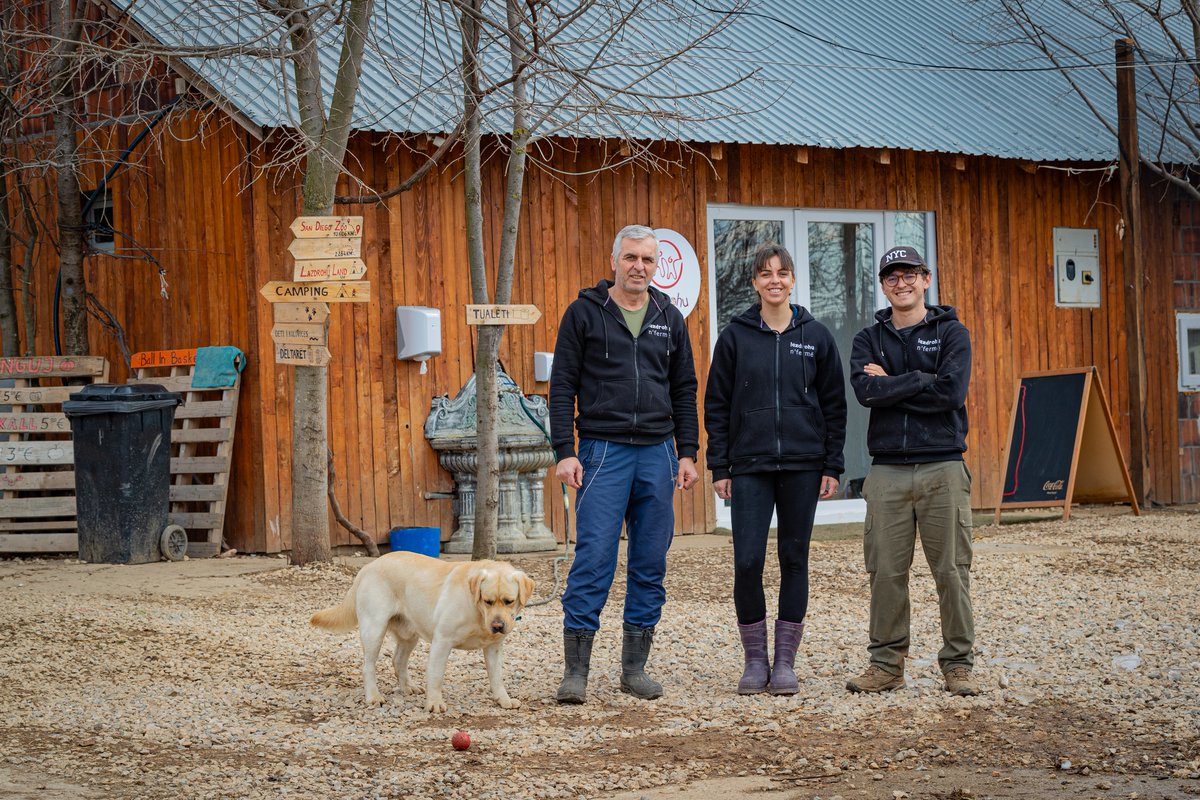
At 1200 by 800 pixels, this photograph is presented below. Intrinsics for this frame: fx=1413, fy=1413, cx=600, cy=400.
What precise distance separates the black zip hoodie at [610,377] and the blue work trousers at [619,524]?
0.08 m

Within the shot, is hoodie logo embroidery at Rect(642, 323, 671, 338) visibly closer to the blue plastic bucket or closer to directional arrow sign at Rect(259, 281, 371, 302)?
directional arrow sign at Rect(259, 281, 371, 302)

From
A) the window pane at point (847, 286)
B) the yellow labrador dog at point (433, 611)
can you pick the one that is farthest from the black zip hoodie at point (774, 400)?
the window pane at point (847, 286)

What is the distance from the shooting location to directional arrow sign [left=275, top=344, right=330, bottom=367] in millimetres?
9227

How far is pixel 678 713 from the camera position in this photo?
18.1 feet

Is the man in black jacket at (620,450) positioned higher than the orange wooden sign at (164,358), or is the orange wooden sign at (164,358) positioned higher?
the orange wooden sign at (164,358)

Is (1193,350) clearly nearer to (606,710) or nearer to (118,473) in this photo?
(118,473)

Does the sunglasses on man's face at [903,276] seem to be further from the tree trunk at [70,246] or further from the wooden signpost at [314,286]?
the tree trunk at [70,246]

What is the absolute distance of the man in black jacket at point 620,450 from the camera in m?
5.71

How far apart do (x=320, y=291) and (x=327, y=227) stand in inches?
16.5

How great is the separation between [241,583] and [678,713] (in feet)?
14.7

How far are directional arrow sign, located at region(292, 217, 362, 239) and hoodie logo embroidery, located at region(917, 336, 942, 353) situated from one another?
14.1 feet

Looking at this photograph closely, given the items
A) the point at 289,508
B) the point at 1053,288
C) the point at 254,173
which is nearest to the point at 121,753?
the point at 289,508

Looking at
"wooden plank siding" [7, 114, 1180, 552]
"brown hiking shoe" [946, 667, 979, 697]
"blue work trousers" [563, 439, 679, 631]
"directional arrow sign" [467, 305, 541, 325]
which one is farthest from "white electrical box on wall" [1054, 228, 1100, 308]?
"blue work trousers" [563, 439, 679, 631]

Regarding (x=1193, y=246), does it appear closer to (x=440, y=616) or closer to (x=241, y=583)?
(x=241, y=583)
